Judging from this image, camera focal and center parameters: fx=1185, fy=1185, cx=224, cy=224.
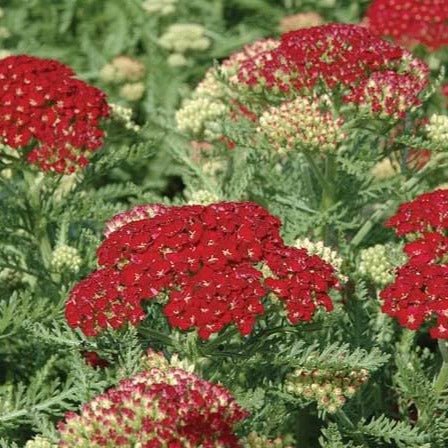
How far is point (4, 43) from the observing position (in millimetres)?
10352

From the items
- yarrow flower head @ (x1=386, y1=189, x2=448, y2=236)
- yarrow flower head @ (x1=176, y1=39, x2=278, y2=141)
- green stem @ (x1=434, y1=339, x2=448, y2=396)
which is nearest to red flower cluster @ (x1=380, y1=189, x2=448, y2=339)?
yarrow flower head @ (x1=386, y1=189, x2=448, y2=236)

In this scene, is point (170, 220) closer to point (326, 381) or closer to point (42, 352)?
point (326, 381)

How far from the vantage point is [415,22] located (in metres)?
8.26

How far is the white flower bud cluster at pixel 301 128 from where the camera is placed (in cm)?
568

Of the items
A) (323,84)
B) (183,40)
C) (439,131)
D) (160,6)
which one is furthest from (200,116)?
(160,6)

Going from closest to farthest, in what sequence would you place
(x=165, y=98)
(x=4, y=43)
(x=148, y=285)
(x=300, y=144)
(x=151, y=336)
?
1. (x=148, y=285)
2. (x=151, y=336)
3. (x=300, y=144)
4. (x=165, y=98)
5. (x=4, y=43)

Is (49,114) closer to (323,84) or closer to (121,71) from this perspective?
(323,84)

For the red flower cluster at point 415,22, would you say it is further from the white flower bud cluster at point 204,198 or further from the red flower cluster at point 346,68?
the white flower bud cluster at point 204,198

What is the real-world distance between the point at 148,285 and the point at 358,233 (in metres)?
2.27

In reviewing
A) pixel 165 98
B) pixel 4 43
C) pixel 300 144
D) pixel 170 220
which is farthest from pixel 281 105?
pixel 4 43

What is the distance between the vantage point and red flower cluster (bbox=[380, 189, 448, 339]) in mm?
4691

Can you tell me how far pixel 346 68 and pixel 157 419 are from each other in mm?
2557

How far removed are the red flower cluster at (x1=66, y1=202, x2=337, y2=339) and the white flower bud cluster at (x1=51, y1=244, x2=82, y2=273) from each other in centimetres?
128

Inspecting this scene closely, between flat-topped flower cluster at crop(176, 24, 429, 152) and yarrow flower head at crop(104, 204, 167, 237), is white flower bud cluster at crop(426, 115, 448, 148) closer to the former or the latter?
flat-topped flower cluster at crop(176, 24, 429, 152)
